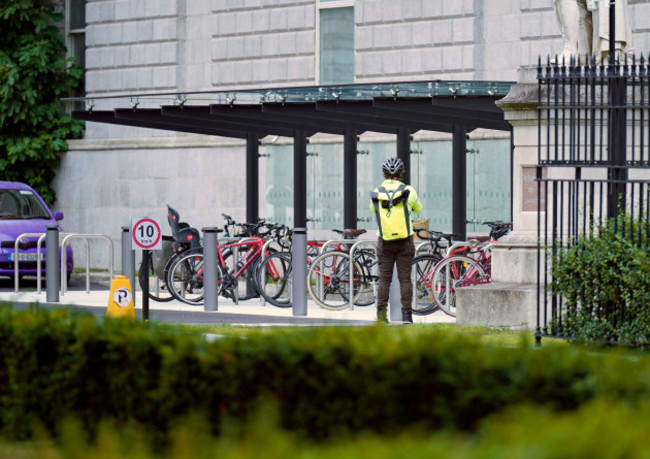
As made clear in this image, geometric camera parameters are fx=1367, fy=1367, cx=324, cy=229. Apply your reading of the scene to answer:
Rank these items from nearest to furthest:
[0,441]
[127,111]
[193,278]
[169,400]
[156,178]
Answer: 1. [169,400]
2. [0,441]
3. [193,278]
4. [127,111]
5. [156,178]

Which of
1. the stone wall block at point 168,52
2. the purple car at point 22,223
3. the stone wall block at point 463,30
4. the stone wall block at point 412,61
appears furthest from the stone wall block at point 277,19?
the purple car at point 22,223

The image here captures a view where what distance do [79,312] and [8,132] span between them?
69.5 ft

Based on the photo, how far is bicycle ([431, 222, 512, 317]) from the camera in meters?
14.8

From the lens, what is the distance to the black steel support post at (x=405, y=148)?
17.9 meters

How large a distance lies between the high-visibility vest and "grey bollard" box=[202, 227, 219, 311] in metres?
2.96

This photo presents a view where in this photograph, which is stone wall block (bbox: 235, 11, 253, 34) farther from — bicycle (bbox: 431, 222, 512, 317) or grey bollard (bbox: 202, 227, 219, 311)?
bicycle (bbox: 431, 222, 512, 317)

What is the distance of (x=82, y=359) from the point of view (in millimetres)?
6219

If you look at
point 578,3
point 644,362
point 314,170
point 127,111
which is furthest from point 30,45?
point 644,362

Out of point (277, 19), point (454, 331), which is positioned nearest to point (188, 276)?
point (454, 331)

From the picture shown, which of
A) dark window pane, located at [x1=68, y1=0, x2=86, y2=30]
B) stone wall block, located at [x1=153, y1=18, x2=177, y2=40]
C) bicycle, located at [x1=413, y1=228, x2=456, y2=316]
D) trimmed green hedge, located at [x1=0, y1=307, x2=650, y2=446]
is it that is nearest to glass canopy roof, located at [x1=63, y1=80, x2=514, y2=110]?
bicycle, located at [x1=413, y1=228, x2=456, y2=316]

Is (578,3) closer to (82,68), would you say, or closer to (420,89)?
(420,89)

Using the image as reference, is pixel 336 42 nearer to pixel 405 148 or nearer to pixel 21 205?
pixel 21 205

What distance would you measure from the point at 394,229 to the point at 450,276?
5.97 ft

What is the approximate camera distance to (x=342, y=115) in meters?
17.5
